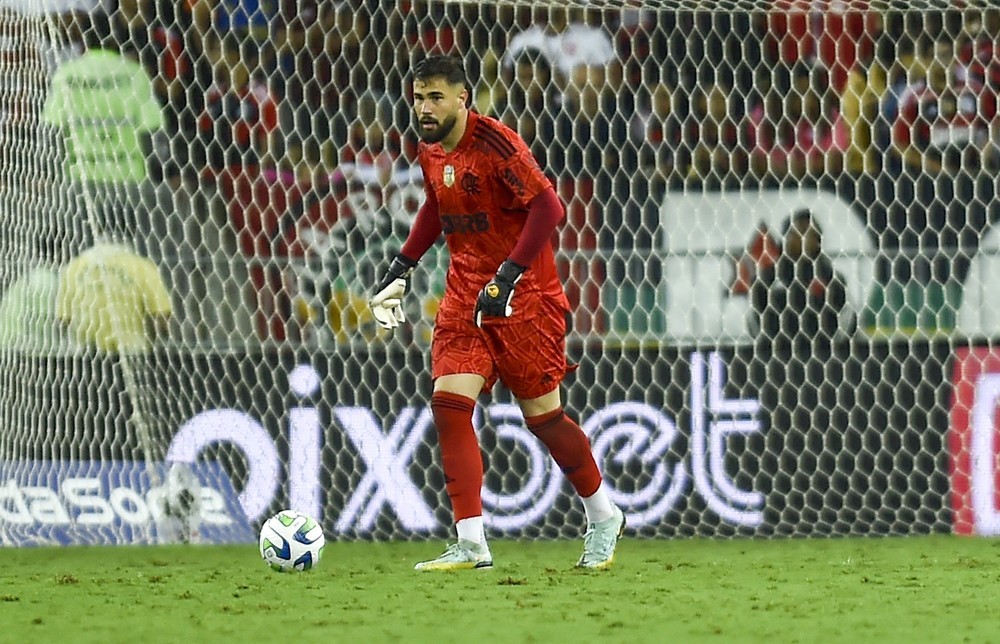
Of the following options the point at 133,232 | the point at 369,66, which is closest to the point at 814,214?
the point at 369,66

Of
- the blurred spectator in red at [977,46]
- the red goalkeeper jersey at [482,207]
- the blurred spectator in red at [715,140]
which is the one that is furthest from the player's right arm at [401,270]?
the blurred spectator in red at [977,46]

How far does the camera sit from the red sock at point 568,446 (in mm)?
5324

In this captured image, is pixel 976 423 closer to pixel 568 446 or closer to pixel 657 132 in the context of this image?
pixel 657 132

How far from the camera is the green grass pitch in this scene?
12.7ft

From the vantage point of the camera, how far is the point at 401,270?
545 cm

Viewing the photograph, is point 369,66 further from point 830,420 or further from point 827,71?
point 830,420

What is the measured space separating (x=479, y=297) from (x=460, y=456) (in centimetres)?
50

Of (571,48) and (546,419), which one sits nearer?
(546,419)

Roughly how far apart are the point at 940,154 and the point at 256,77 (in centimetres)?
Result: 275

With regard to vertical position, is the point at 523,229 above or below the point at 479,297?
above

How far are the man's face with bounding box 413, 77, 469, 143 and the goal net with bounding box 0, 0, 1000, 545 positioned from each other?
1.87 m

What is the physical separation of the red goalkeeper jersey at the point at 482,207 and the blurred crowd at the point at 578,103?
66.9 inches

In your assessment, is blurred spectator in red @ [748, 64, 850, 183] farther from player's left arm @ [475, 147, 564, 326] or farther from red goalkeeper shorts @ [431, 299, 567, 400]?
player's left arm @ [475, 147, 564, 326]

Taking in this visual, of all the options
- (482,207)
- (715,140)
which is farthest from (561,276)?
(482,207)
